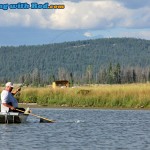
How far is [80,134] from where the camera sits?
2633cm

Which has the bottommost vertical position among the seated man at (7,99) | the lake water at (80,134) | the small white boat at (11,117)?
the lake water at (80,134)

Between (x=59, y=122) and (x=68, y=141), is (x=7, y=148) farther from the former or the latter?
(x=59, y=122)

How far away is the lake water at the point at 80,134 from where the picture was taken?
22.4m

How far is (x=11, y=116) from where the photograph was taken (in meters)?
30.6

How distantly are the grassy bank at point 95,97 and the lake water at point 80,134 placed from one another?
25.5 ft

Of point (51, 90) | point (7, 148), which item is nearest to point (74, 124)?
point (7, 148)

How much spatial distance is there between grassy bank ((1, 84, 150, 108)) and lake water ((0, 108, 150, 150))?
25.5 feet

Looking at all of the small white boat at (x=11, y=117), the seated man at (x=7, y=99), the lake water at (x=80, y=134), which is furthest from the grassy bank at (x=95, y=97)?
the seated man at (x=7, y=99)

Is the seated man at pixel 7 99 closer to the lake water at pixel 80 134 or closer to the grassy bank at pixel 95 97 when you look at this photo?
the lake water at pixel 80 134

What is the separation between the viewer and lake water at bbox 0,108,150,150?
73.4 feet

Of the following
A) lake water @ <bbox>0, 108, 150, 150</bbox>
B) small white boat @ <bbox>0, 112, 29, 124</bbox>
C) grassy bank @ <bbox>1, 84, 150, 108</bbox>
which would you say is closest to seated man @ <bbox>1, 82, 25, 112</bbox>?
small white boat @ <bbox>0, 112, 29, 124</bbox>

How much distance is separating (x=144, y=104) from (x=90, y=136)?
742 inches

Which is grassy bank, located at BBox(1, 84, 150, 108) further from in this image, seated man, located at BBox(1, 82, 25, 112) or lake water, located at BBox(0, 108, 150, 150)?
seated man, located at BBox(1, 82, 25, 112)

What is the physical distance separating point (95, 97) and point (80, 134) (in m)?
19.7
